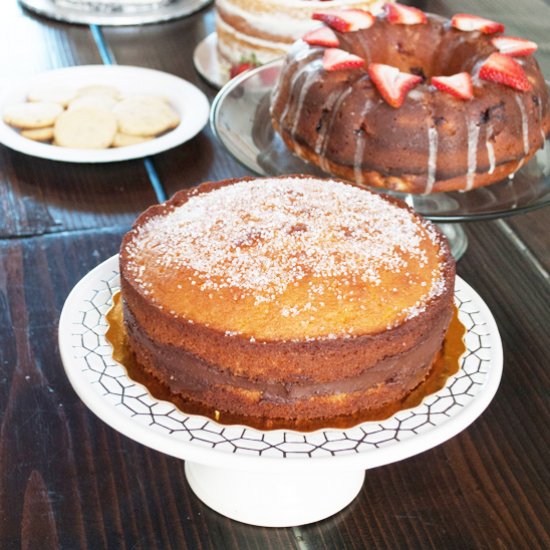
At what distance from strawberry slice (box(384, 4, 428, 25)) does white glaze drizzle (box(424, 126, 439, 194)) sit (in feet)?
1.01

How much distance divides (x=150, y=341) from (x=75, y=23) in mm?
1545

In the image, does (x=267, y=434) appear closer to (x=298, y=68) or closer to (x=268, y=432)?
(x=268, y=432)

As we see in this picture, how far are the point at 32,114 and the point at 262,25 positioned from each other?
491mm

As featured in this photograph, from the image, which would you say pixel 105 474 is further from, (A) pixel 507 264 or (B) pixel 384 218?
(A) pixel 507 264

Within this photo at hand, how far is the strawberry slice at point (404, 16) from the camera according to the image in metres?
1.42

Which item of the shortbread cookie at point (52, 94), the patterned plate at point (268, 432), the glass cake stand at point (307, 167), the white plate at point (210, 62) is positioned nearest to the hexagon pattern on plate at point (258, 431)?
the patterned plate at point (268, 432)

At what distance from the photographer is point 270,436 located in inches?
31.8

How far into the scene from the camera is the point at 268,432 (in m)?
0.81

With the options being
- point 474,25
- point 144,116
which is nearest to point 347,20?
point 474,25

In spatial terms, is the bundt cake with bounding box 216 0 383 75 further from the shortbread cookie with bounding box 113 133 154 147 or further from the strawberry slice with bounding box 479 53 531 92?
the strawberry slice with bounding box 479 53 531 92

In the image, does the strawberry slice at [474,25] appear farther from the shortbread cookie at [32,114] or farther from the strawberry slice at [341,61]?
the shortbread cookie at [32,114]

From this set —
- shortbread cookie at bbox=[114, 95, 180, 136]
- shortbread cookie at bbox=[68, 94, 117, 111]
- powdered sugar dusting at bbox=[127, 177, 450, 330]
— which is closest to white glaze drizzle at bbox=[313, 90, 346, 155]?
powdered sugar dusting at bbox=[127, 177, 450, 330]

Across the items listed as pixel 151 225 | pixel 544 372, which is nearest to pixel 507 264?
pixel 544 372

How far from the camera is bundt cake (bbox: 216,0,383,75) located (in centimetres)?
168
